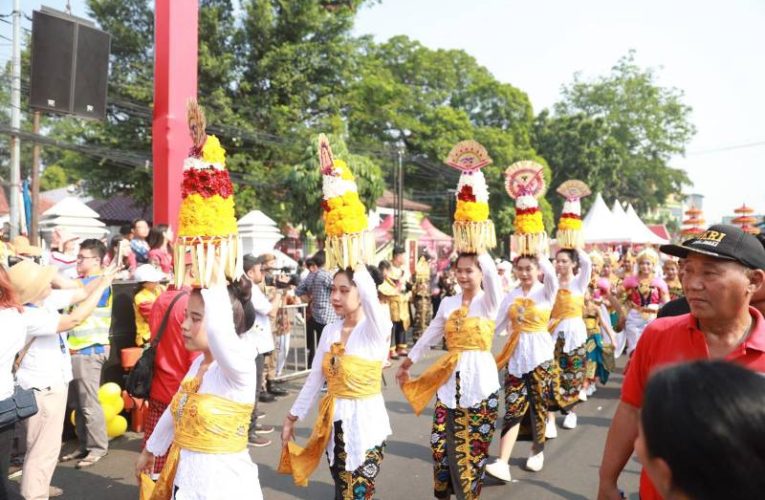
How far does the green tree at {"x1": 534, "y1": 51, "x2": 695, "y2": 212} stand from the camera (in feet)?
123

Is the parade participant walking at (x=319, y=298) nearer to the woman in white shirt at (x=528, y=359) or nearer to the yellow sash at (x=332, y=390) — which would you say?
the woman in white shirt at (x=528, y=359)

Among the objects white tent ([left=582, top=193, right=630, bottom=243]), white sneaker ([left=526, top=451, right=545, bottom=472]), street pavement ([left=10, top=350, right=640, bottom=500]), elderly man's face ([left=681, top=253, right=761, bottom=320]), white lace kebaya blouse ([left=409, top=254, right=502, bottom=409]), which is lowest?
street pavement ([left=10, top=350, right=640, bottom=500])

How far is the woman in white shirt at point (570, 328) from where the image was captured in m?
6.62

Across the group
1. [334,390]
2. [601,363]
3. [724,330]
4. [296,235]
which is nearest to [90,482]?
[334,390]

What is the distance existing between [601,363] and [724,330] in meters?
6.33

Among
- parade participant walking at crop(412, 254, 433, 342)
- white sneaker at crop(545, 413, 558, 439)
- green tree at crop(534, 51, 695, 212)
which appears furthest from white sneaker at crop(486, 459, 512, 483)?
green tree at crop(534, 51, 695, 212)

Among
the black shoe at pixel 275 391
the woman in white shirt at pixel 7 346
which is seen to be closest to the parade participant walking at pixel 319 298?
the black shoe at pixel 275 391

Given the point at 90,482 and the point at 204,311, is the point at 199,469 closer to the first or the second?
the point at 204,311

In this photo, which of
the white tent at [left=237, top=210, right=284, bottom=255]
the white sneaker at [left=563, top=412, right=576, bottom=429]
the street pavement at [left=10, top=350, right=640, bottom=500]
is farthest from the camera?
the white tent at [left=237, top=210, right=284, bottom=255]

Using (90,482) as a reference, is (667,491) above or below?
above

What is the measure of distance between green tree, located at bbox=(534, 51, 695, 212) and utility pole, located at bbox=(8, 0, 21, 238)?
31431mm

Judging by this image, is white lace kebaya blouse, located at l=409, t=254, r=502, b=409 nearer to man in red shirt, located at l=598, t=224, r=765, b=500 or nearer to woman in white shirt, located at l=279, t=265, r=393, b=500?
woman in white shirt, located at l=279, t=265, r=393, b=500

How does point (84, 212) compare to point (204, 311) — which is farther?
point (84, 212)

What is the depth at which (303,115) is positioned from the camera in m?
20.8
